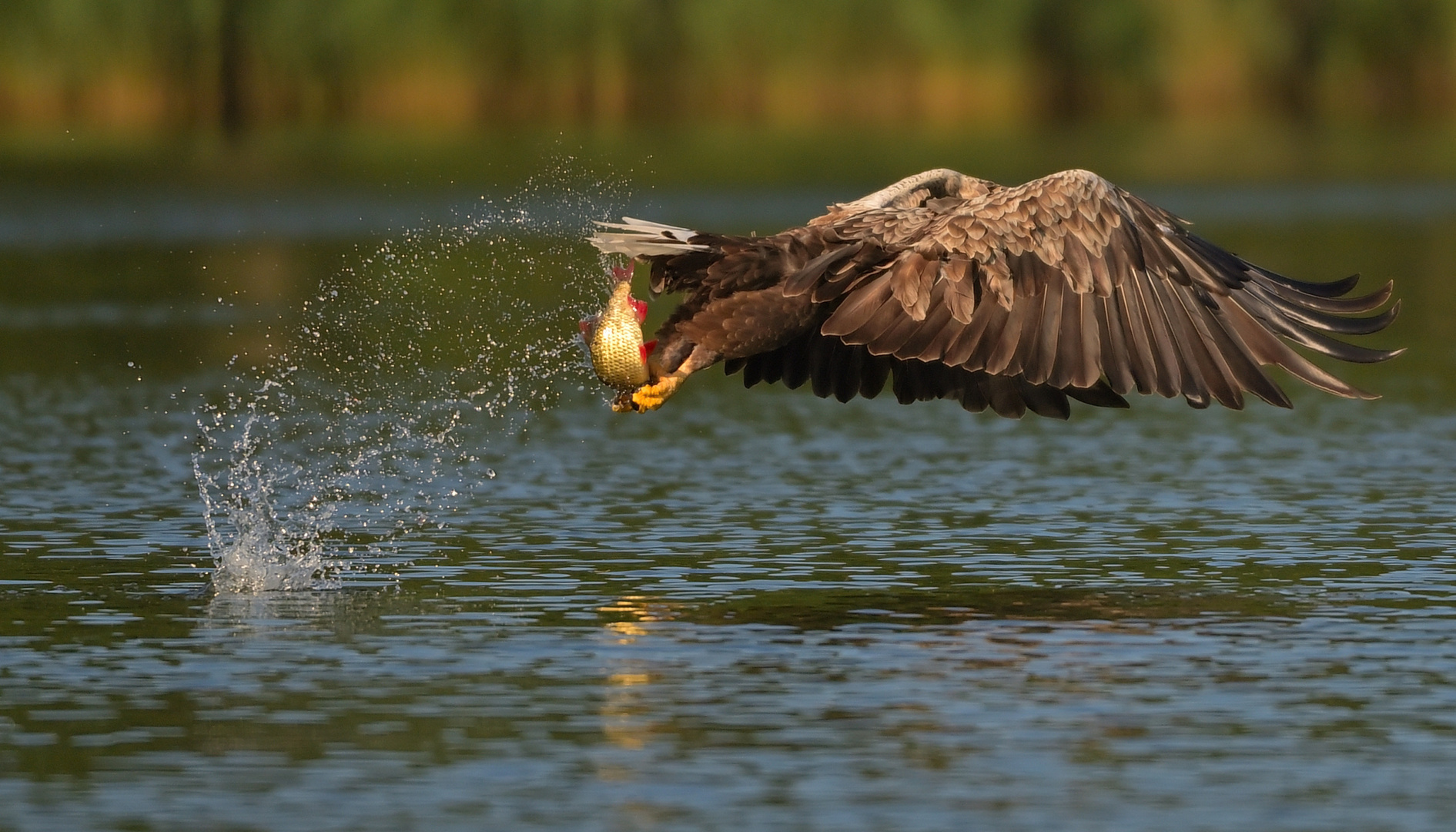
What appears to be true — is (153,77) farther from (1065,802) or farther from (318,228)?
(1065,802)

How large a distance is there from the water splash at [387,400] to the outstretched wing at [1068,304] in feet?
4.50

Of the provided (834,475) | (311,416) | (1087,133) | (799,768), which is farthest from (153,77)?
(799,768)

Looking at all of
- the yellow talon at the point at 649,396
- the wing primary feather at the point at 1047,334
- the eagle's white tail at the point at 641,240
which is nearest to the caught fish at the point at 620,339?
the yellow talon at the point at 649,396

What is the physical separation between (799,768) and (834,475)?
24.1 feet

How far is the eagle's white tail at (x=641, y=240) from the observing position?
1079 cm

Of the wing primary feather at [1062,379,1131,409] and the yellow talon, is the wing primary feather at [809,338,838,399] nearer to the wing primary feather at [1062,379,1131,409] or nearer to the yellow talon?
the wing primary feather at [1062,379,1131,409]

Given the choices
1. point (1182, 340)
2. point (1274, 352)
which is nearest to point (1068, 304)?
point (1182, 340)

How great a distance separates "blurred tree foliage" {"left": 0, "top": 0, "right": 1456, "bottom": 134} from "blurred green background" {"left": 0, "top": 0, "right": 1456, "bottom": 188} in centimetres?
4

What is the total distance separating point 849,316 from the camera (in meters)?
10.8

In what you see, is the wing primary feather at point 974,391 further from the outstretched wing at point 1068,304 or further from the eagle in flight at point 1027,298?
the outstretched wing at point 1068,304

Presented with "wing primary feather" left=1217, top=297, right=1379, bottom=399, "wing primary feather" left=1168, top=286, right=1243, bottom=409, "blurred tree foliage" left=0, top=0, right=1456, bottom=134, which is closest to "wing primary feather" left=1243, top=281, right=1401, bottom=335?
"wing primary feather" left=1217, top=297, right=1379, bottom=399

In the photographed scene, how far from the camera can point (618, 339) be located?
10.4 metres

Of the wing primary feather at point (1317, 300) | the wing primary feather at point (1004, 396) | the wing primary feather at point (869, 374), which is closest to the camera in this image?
the wing primary feather at point (1317, 300)

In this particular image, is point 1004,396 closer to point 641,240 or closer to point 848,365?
point 848,365
